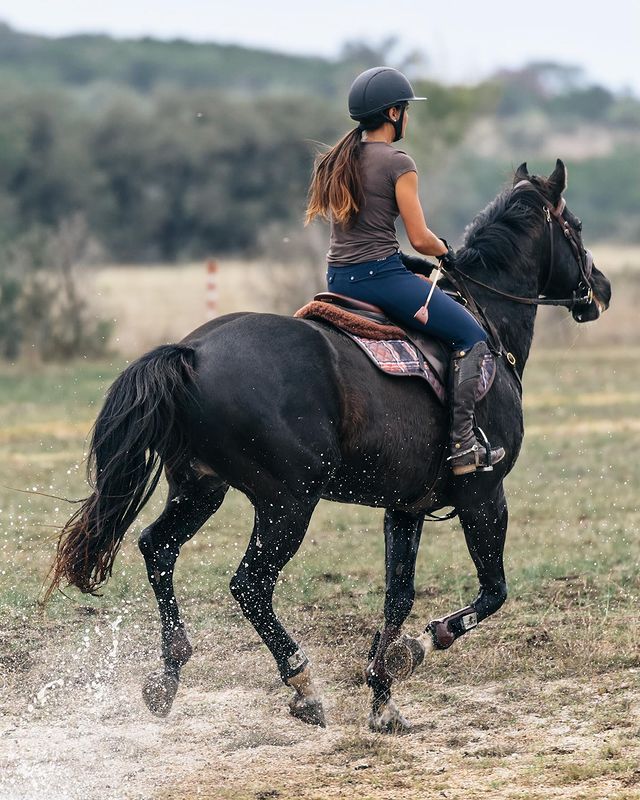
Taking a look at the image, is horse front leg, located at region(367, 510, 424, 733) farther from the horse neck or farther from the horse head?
the horse head

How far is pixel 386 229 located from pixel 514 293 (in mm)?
1007

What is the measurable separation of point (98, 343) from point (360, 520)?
10.9 metres

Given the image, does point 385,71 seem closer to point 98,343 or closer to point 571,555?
point 571,555

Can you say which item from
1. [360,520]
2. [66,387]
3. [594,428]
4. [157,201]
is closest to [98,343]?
[66,387]

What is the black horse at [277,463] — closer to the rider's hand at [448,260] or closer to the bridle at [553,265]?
the rider's hand at [448,260]

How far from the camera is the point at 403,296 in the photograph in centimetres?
564

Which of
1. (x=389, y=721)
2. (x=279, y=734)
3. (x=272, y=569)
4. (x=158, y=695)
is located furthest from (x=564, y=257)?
(x=158, y=695)

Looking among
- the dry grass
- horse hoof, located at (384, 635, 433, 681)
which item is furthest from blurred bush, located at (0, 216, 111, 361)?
horse hoof, located at (384, 635, 433, 681)

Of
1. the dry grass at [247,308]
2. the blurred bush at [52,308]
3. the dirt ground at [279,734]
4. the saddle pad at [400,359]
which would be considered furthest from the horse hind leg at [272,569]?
the blurred bush at [52,308]

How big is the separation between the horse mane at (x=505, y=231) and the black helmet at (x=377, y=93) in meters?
0.98

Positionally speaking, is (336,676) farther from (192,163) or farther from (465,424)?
(192,163)

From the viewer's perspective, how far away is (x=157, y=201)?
159ft

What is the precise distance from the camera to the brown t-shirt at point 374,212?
18.1ft

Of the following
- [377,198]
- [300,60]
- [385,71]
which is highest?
[300,60]
